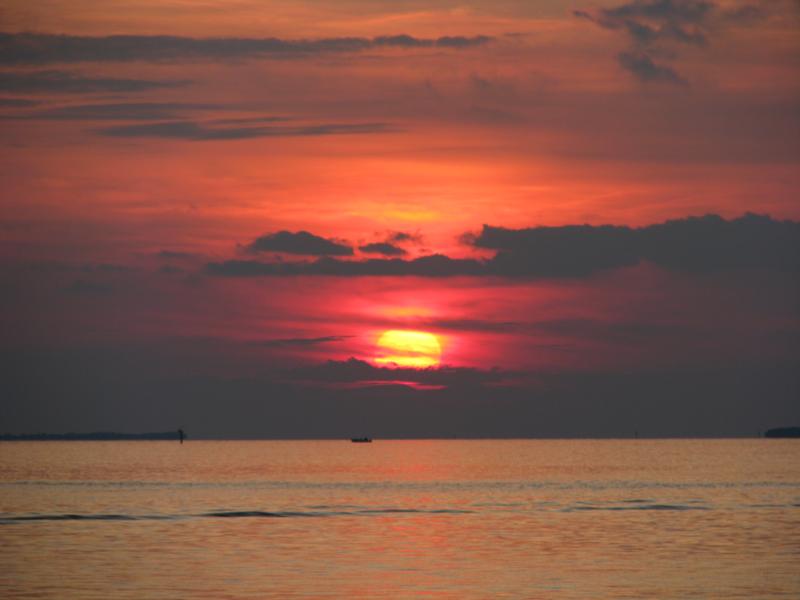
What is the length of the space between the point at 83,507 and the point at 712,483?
79530mm

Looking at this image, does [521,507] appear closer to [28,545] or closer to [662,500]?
[662,500]

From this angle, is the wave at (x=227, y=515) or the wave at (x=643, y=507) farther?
the wave at (x=643, y=507)

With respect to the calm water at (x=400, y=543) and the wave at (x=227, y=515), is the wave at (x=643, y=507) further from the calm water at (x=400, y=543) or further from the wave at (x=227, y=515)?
the wave at (x=227, y=515)

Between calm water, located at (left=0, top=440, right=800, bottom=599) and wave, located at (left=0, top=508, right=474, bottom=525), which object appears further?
wave, located at (left=0, top=508, right=474, bottom=525)

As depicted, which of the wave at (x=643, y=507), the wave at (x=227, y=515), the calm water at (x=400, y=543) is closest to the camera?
the calm water at (x=400, y=543)

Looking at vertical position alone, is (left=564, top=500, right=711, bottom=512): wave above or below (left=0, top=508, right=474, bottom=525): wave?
above

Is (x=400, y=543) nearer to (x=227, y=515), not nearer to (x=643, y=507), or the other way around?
(x=227, y=515)

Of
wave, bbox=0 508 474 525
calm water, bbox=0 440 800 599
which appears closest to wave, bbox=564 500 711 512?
calm water, bbox=0 440 800 599

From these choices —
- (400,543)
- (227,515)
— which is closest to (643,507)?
(227,515)

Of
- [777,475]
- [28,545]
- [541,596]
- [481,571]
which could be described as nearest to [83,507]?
[28,545]

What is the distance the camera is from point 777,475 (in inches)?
7372

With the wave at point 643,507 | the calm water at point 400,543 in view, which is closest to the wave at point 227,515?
the calm water at point 400,543

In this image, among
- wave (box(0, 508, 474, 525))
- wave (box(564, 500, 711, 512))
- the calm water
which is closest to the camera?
the calm water

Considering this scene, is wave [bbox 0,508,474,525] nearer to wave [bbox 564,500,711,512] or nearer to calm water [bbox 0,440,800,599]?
calm water [bbox 0,440,800,599]
